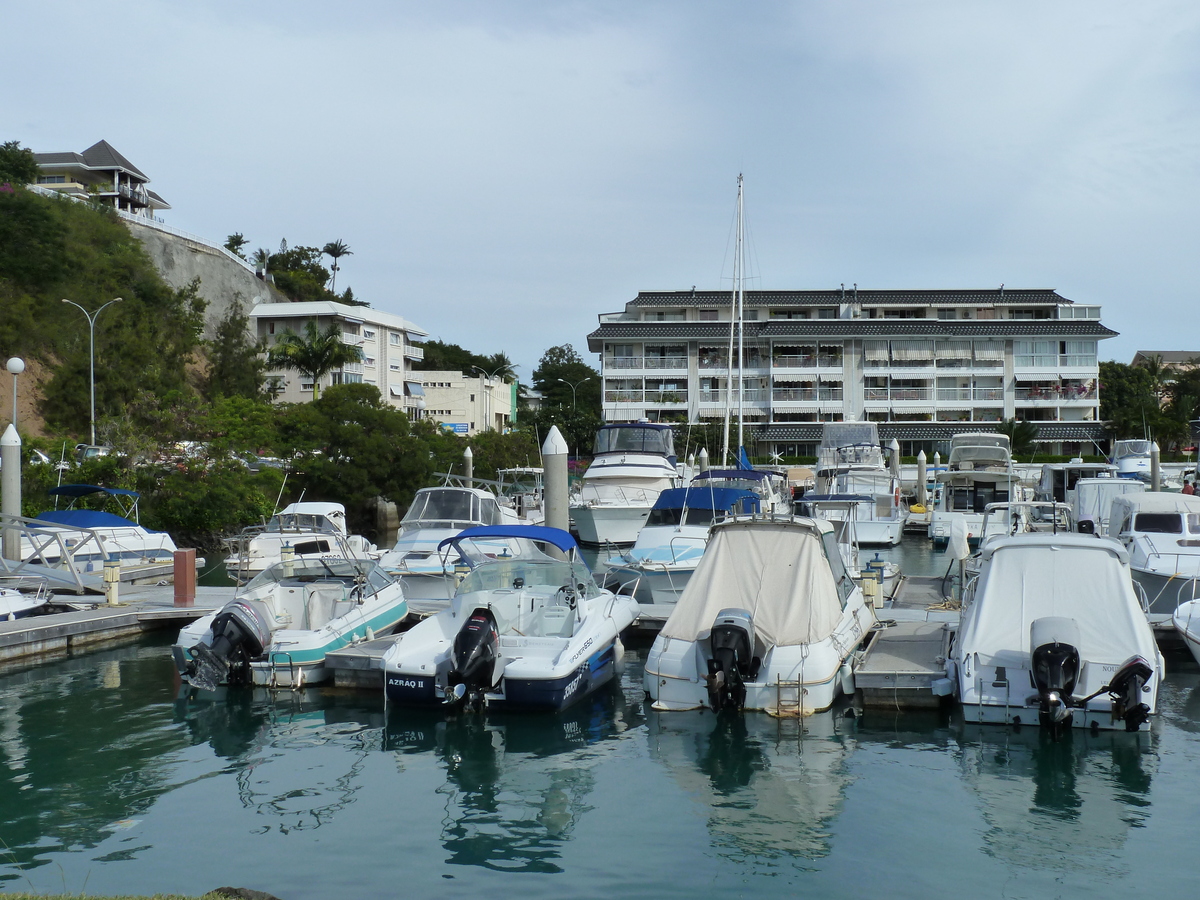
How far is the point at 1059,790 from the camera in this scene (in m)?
11.1

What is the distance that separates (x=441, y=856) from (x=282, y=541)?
18.4 m

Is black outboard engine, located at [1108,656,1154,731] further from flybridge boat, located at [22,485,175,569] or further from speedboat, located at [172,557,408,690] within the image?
flybridge boat, located at [22,485,175,569]

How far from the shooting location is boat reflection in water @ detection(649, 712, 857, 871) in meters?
9.84

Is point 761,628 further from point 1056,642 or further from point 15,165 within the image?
point 15,165

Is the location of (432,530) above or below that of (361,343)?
below

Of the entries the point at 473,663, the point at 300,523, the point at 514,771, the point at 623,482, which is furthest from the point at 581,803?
the point at 623,482

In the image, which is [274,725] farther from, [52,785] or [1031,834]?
[1031,834]

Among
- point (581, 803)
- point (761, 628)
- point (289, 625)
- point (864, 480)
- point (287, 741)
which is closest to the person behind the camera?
point (581, 803)

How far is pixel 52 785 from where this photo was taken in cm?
1139

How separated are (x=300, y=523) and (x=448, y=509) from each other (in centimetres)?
568

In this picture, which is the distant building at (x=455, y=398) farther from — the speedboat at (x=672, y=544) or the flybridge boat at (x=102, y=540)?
the speedboat at (x=672, y=544)

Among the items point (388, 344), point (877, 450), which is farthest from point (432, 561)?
point (388, 344)

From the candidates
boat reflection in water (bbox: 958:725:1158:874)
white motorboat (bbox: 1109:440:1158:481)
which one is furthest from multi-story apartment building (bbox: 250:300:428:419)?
boat reflection in water (bbox: 958:725:1158:874)

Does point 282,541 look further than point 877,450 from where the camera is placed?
No
